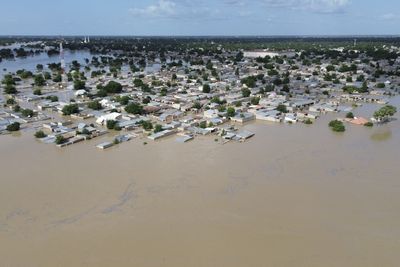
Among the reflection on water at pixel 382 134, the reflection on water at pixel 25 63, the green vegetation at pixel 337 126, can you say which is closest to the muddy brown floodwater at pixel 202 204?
the reflection on water at pixel 382 134

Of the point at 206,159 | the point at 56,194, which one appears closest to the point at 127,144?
the point at 206,159

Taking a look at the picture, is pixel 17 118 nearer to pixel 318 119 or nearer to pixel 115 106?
pixel 115 106

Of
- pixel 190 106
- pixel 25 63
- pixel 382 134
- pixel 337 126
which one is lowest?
pixel 382 134

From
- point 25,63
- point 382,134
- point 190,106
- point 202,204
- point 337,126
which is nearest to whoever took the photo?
point 202,204

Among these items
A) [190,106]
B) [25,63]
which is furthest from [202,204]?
[25,63]

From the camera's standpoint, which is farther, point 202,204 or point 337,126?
point 337,126

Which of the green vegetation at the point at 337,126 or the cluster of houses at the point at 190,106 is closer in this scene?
the cluster of houses at the point at 190,106

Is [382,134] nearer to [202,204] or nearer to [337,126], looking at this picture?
[337,126]

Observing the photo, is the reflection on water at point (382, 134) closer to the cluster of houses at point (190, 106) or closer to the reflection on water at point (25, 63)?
the cluster of houses at point (190, 106)

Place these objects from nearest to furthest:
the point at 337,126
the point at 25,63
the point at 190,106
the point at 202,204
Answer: the point at 202,204 → the point at 337,126 → the point at 190,106 → the point at 25,63
